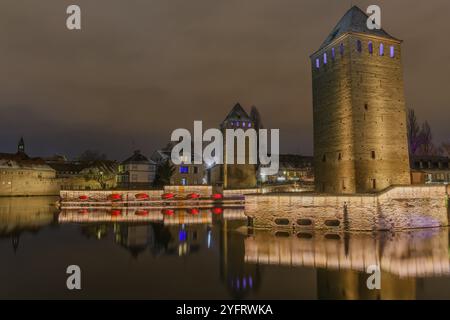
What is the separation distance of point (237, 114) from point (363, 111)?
29464mm

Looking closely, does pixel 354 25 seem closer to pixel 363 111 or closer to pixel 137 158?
pixel 363 111

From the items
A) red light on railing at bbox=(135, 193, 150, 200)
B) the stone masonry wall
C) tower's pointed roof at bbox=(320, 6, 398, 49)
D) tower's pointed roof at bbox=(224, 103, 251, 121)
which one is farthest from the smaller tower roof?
tower's pointed roof at bbox=(320, 6, 398, 49)

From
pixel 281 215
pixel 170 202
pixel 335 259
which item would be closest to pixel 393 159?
pixel 281 215

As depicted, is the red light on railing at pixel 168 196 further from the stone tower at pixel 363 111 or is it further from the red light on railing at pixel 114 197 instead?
the stone tower at pixel 363 111

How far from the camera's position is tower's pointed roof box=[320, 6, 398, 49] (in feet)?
65.9

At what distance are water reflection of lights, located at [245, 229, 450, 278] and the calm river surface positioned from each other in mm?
41

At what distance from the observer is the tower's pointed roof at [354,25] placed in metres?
20.1

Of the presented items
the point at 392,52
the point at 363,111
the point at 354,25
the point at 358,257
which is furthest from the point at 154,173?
the point at 358,257

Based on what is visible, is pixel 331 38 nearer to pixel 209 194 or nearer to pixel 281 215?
pixel 281 215

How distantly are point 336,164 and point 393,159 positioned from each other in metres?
3.53

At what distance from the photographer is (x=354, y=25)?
66.3ft

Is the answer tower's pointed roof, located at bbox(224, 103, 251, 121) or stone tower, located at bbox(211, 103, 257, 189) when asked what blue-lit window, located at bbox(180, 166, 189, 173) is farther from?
tower's pointed roof, located at bbox(224, 103, 251, 121)
